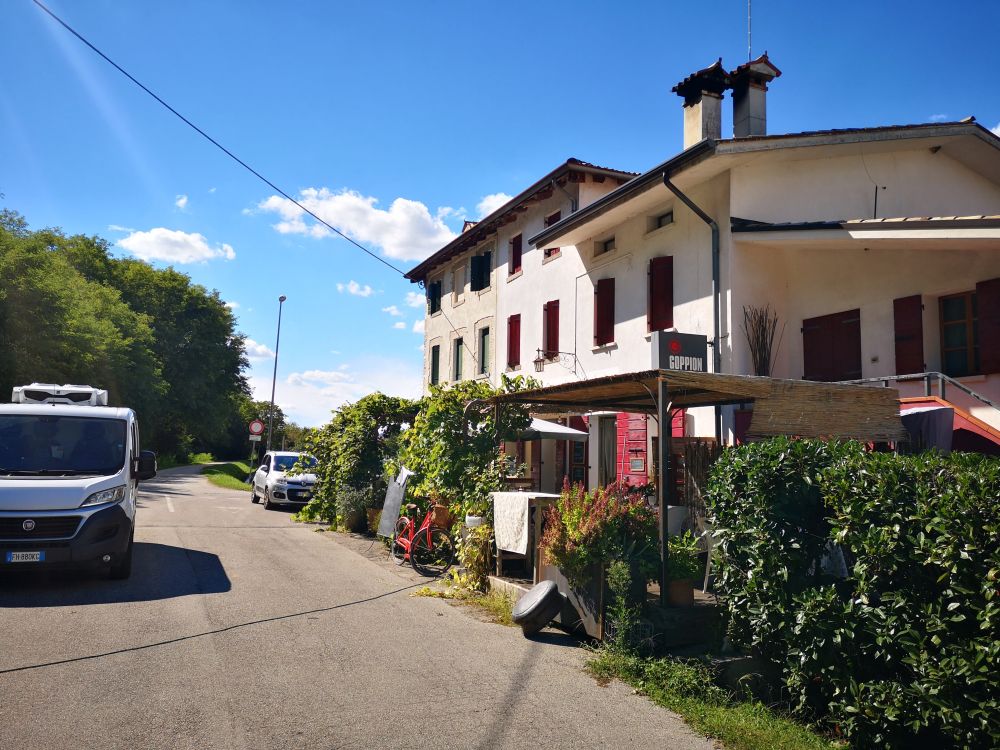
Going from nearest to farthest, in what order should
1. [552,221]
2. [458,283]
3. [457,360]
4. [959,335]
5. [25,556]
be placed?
[25,556] < [959,335] < [552,221] < [457,360] < [458,283]

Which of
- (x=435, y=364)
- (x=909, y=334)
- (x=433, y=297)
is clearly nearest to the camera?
(x=909, y=334)

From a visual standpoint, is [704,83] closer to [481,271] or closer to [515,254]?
[515,254]

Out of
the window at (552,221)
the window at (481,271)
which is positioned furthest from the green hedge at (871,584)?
the window at (481,271)

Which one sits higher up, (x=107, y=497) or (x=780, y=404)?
(x=780, y=404)

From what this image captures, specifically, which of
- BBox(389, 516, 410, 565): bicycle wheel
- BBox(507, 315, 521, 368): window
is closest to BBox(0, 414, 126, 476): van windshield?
BBox(389, 516, 410, 565): bicycle wheel

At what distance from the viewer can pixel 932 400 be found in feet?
33.2

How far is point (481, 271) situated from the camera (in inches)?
987

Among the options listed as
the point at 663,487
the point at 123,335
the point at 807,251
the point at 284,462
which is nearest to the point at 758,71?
the point at 807,251

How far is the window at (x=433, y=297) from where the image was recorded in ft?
96.3

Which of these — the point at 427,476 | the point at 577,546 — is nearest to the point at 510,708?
the point at 577,546

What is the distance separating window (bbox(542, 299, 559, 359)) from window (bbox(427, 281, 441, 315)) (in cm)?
917

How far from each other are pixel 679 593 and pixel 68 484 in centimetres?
674

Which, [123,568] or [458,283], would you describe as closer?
[123,568]

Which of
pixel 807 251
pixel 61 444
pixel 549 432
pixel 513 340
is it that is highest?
pixel 807 251
